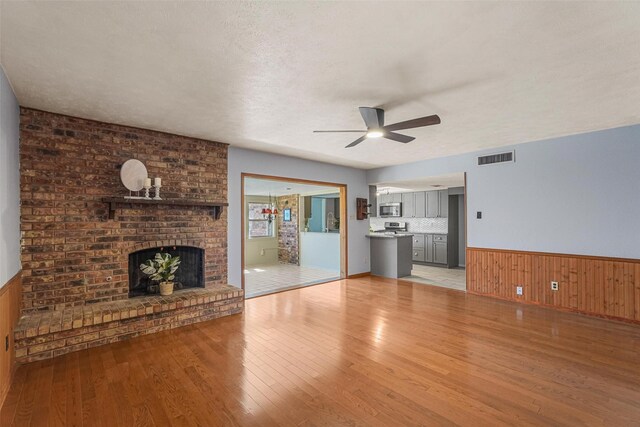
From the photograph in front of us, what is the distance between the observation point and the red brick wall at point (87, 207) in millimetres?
3217

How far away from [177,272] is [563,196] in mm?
5698

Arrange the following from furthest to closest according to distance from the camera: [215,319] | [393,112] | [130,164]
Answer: [215,319]
[130,164]
[393,112]

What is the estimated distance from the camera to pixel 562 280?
439 cm

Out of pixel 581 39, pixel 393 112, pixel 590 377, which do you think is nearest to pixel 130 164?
pixel 393 112

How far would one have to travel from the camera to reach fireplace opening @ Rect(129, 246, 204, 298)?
4.01 meters

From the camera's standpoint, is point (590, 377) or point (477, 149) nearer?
point (590, 377)

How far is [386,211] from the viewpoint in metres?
9.84

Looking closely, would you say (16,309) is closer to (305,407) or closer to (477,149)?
(305,407)

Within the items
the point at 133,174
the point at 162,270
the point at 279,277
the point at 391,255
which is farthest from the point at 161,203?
the point at 391,255

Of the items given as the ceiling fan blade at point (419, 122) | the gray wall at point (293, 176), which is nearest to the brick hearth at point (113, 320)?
the gray wall at point (293, 176)

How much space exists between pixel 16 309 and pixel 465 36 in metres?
4.38

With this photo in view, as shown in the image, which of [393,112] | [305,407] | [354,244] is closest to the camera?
[305,407]

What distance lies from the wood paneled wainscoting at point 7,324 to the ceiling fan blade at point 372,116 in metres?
3.26

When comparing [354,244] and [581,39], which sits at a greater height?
[581,39]
